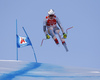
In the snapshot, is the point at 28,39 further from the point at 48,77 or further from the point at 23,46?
the point at 48,77

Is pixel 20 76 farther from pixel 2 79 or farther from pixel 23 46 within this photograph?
pixel 23 46

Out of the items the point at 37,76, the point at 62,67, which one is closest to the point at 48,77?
the point at 37,76

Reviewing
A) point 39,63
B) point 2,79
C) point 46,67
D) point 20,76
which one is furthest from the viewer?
point 39,63

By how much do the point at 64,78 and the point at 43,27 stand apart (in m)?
1.56

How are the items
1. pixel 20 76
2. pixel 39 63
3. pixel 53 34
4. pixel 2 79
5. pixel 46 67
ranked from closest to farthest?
1. pixel 2 79
2. pixel 20 76
3. pixel 53 34
4. pixel 46 67
5. pixel 39 63

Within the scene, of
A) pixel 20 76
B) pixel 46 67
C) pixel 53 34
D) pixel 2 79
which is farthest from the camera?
pixel 46 67

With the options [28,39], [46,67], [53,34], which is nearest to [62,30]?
[53,34]

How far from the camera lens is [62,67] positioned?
20.7 ft

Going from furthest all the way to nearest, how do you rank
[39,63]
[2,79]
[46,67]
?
[39,63] → [46,67] → [2,79]

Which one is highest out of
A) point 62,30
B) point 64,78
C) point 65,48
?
point 62,30

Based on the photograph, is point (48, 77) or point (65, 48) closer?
point (48, 77)

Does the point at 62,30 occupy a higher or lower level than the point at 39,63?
higher

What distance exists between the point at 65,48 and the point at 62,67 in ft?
2.34

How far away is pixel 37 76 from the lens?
4711 mm
